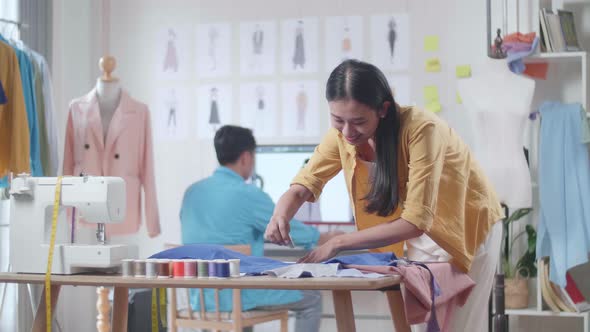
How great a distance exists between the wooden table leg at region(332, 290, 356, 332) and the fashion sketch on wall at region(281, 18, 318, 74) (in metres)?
2.98

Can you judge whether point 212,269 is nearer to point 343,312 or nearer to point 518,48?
point 343,312

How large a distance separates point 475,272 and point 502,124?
6.34 ft

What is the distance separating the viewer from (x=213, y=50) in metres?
5.17

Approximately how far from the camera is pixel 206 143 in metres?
5.16

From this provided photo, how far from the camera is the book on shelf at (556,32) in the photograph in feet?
14.1

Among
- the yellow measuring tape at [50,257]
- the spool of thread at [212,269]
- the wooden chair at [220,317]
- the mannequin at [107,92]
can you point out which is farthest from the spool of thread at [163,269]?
the mannequin at [107,92]

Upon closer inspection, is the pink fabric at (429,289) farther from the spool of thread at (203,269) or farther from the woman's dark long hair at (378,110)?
the spool of thread at (203,269)

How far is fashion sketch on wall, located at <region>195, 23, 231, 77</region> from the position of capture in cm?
515

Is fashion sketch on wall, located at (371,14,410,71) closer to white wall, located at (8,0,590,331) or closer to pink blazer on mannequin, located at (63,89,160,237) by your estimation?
white wall, located at (8,0,590,331)

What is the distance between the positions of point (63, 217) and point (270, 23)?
2898 mm

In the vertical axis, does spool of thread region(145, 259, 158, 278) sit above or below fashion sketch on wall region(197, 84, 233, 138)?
below

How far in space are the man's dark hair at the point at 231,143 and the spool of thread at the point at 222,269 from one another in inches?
76.2

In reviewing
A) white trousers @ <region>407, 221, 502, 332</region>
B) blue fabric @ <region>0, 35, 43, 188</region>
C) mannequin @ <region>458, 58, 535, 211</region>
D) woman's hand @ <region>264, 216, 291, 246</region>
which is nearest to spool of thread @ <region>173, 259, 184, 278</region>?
woman's hand @ <region>264, 216, 291, 246</region>

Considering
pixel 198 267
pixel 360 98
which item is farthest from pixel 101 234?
pixel 360 98
